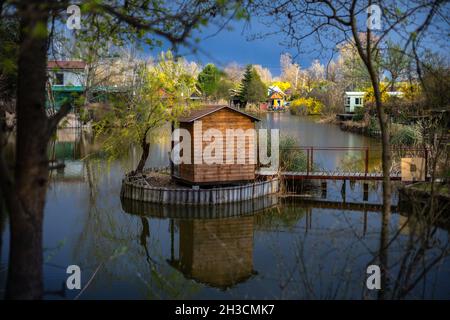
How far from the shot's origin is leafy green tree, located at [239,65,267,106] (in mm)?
70275

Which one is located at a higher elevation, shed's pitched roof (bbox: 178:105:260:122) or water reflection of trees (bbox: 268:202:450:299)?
shed's pitched roof (bbox: 178:105:260:122)

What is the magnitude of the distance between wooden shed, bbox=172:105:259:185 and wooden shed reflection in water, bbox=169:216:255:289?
2.37 metres

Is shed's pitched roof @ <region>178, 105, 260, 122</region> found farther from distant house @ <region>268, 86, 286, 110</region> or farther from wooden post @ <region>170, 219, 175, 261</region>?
distant house @ <region>268, 86, 286, 110</region>

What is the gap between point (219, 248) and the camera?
425 inches

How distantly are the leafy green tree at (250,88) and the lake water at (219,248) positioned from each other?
5324 cm

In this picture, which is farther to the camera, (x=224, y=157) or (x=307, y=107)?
(x=307, y=107)

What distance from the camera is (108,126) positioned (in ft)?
58.2

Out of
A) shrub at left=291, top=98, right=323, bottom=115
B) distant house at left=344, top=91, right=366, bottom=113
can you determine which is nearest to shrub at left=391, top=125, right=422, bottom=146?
distant house at left=344, top=91, right=366, bottom=113

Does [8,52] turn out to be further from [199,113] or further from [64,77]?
[64,77]

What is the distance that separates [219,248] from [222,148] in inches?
215

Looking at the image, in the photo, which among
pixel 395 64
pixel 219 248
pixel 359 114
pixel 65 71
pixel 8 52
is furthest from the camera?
pixel 359 114

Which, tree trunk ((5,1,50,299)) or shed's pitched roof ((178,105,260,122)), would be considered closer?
tree trunk ((5,1,50,299))

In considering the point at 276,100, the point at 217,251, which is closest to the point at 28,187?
the point at 217,251
